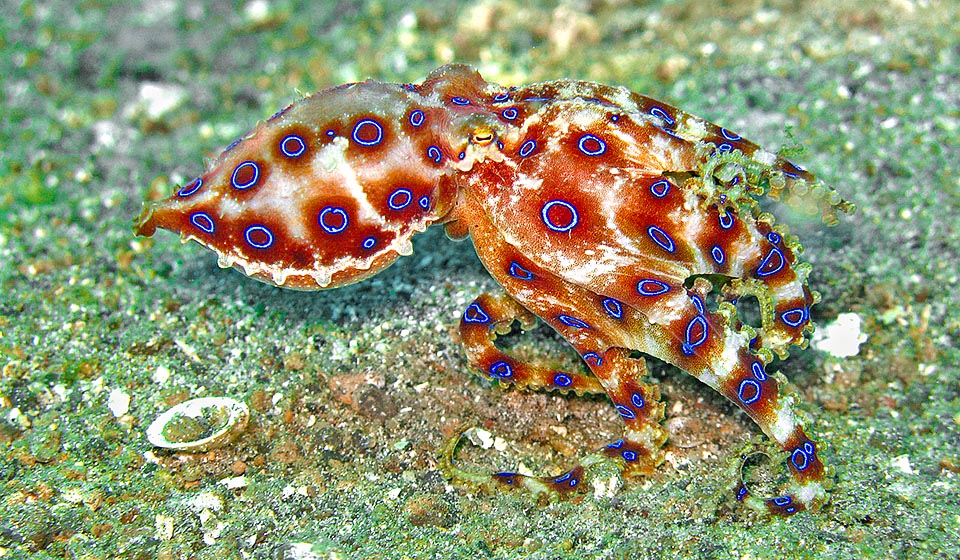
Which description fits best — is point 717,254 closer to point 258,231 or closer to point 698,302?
point 698,302

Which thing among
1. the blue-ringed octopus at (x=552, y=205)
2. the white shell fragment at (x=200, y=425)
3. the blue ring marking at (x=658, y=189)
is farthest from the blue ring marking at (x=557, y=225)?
the white shell fragment at (x=200, y=425)

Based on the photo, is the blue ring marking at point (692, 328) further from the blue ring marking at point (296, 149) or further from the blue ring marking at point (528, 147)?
the blue ring marking at point (296, 149)

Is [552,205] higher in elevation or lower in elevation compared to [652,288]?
higher

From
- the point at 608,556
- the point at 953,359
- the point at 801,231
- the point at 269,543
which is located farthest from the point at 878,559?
the point at 269,543

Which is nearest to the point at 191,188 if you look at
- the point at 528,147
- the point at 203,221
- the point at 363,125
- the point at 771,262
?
the point at 203,221

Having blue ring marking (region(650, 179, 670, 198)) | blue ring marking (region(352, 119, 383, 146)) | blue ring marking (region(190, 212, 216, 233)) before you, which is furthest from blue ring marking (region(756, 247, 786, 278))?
blue ring marking (region(190, 212, 216, 233))

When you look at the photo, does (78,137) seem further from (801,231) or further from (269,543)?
(801,231)
